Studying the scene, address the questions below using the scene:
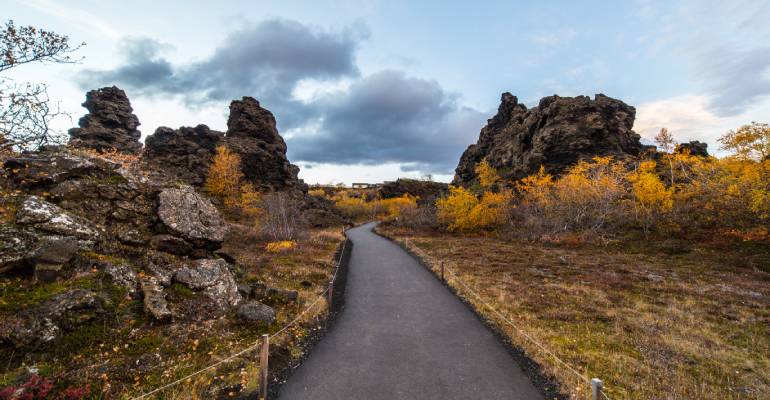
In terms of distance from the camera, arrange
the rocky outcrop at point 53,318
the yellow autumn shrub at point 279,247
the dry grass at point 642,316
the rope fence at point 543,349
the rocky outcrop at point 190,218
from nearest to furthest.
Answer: the rope fence at point 543,349
the rocky outcrop at point 53,318
the dry grass at point 642,316
the rocky outcrop at point 190,218
the yellow autumn shrub at point 279,247

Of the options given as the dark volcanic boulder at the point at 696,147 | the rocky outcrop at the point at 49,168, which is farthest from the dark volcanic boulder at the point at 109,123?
the dark volcanic boulder at the point at 696,147

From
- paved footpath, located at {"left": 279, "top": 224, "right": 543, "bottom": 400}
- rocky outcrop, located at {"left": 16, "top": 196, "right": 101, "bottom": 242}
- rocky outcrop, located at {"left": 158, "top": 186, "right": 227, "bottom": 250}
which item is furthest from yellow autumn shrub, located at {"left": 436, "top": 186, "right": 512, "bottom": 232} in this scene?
rocky outcrop, located at {"left": 16, "top": 196, "right": 101, "bottom": 242}

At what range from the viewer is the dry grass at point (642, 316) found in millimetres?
7707

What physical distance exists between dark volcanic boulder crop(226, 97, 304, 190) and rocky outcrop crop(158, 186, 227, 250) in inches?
2237

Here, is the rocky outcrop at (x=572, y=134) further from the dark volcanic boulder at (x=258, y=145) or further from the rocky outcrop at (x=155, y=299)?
the rocky outcrop at (x=155, y=299)

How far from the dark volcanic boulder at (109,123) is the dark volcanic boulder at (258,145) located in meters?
17.2

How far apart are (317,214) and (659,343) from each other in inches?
2371

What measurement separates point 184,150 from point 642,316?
71932 millimetres

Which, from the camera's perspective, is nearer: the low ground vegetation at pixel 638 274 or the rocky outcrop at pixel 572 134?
the low ground vegetation at pixel 638 274

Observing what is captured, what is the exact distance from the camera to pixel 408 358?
8.65 meters

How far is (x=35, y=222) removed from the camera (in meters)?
7.98

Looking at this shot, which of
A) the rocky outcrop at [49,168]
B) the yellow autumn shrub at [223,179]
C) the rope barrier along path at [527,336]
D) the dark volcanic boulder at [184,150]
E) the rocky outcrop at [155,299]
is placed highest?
the dark volcanic boulder at [184,150]

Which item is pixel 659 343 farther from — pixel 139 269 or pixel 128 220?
pixel 128 220

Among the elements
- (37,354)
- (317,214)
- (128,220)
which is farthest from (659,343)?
(317,214)
